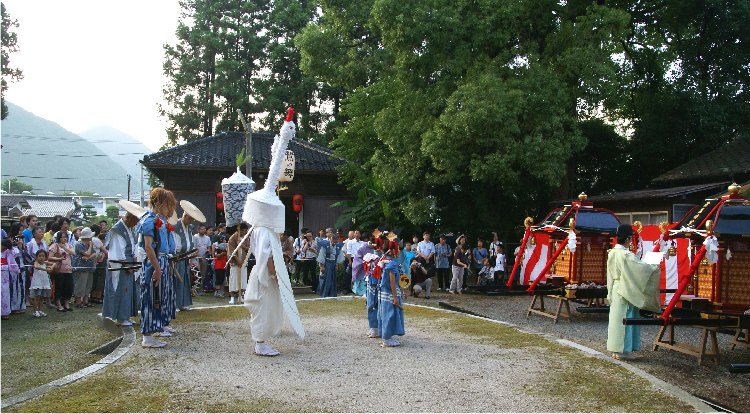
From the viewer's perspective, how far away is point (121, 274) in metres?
9.98

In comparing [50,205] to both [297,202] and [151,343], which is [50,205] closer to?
[297,202]

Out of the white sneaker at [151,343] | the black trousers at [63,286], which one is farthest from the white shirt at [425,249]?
the white sneaker at [151,343]

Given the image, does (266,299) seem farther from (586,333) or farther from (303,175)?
(303,175)

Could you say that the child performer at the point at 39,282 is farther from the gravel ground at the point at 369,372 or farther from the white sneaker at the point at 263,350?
the white sneaker at the point at 263,350

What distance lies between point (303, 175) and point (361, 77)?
4907 mm

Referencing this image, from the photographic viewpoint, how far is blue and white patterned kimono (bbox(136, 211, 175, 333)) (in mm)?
8258

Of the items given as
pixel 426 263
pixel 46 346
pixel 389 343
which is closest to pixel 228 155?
pixel 426 263

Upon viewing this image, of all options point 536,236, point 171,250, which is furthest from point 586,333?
point 171,250

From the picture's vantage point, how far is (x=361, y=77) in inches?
850

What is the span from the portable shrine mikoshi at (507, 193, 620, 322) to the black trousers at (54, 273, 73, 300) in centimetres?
870

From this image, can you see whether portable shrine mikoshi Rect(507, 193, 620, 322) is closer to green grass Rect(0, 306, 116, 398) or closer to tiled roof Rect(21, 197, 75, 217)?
green grass Rect(0, 306, 116, 398)

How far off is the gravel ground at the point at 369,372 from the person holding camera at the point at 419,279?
6.84 metres

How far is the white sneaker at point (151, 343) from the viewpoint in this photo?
27.1 feet

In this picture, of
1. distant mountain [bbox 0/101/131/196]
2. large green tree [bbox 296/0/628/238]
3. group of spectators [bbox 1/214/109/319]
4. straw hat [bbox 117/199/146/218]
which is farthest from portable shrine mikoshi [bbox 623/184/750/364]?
distant mountain [bbox 0/101/131/196]
